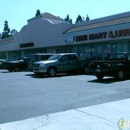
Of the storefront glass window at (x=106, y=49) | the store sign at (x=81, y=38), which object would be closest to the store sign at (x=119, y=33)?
the storefront glass window at (x=106, y=49)

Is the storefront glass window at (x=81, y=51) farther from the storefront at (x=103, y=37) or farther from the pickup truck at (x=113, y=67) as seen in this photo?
the pickup truck at (x=113, y=67)

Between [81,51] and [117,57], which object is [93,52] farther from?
[117,57]

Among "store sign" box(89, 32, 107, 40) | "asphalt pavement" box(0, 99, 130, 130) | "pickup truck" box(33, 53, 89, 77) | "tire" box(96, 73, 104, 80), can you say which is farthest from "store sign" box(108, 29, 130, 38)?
"asphalt pavement" box(0, 99, 130, 130)

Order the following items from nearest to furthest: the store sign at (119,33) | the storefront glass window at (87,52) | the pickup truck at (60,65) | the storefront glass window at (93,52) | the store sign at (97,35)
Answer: the pickup truck at (60,65) < the store sign at (119,33) < the store sign at (97,35) < the storefront glass window at (93,52) < the storefront glass window at (87,52)

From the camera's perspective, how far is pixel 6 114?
615 centimetres

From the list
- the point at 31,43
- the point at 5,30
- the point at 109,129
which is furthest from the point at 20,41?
the point at 5,30

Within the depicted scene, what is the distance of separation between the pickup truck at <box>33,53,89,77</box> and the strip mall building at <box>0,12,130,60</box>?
4246 millimetres

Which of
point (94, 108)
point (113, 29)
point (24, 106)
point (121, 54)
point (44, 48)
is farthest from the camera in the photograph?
point (44, 48)

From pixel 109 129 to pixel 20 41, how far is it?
32.7 meters

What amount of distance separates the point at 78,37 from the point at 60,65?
291 inches

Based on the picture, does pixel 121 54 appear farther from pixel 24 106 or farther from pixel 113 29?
pixel 24 106

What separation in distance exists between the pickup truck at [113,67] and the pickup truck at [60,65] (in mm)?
3993

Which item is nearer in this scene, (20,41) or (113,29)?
(113,29)

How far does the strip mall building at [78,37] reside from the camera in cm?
2116
